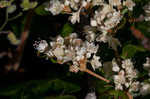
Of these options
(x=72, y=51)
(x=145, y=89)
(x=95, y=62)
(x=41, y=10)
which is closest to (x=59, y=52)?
(x=72, y=51)

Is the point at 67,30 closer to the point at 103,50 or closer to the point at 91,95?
the point at 103,50

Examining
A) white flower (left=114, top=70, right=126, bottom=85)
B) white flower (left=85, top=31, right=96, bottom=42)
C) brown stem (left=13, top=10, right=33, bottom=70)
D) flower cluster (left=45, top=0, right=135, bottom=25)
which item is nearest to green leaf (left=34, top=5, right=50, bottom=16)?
brown stem (left=13, top=10, right=33, bottom=70)

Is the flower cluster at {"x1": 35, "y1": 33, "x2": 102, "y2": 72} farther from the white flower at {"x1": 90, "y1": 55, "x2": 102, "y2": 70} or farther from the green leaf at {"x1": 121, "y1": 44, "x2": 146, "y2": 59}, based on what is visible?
the green leaf at {"x1": 121, "y1": 44, "x2": 146, "y2": 59}

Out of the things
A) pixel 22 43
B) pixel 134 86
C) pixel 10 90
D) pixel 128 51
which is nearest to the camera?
pixel 134 86

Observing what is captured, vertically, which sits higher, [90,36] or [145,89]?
[90,36]

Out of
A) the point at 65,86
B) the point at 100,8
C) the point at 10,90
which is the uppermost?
the point at 100,8

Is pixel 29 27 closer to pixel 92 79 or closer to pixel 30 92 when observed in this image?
pixel 30 92

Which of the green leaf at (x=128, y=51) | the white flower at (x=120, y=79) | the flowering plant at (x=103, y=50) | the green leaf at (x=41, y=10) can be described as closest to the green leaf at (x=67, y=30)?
the flowering plant at (x=103, y=50)

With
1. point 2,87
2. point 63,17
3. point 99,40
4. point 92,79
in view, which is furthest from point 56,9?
point 2,87

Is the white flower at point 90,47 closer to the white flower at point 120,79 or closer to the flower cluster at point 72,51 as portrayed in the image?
the flower cluster at point 72,51
